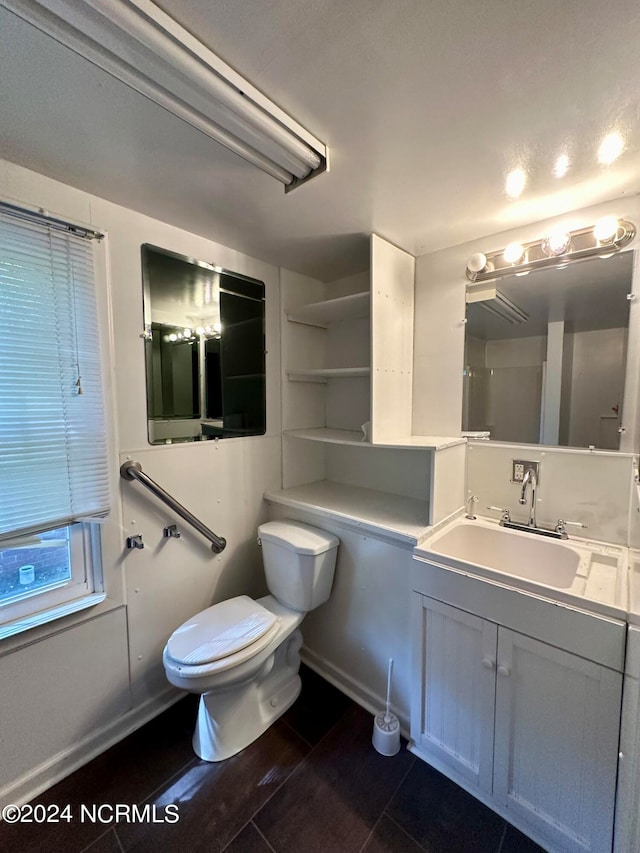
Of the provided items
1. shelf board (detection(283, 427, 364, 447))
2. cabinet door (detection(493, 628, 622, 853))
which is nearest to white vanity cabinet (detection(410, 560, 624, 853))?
cabinet door (detection(493, 628, 622, 853))

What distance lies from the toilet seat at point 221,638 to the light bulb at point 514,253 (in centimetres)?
193

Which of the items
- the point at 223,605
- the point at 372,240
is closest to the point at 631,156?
the point at 372,240

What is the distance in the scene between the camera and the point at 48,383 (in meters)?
1.25

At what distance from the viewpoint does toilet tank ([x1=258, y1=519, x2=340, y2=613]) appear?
1618 mm

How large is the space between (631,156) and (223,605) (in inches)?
90.9

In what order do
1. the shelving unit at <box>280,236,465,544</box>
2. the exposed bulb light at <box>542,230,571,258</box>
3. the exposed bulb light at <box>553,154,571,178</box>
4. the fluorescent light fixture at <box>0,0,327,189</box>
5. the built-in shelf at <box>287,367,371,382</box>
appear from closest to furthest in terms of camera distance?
1. the fluorescent light fixture at <box>0,0,327,189</box>
2. the exposed bulb light at <box>553,154,571,178</box>
3. the exposed bulb light at <box>542,230,571,258</box>
4. the shelving unit at <box>280,236,465,544</box>
5. the built-in shelf at <box>287,367,371,382</box>

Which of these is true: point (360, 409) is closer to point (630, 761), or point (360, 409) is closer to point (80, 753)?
point (630, 761)

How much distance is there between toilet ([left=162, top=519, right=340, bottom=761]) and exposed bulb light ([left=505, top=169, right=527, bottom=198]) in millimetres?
1620

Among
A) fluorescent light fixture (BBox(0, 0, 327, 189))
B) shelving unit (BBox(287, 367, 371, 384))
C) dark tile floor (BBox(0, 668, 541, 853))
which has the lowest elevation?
dark tile floor (BBox(0, 668, 541, 853))

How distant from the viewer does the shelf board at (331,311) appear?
5.93ft

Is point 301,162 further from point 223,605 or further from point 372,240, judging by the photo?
point 223,605

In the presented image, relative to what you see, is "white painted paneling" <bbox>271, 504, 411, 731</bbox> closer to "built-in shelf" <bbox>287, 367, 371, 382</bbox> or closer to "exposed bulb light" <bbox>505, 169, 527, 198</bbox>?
"built-in shelf" <bbox>287, 367, 371, 382</bbox>

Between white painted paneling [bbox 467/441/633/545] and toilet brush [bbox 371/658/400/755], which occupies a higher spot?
white painted paneling [bbox 467/441/633/545]

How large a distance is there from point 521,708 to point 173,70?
203cm
